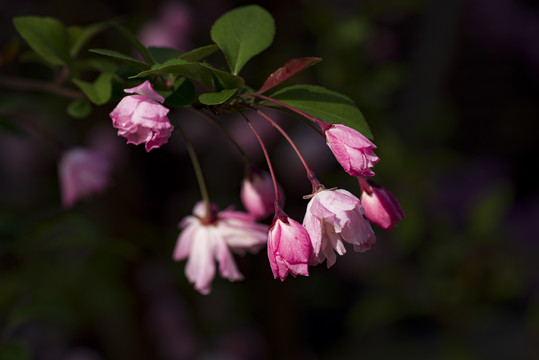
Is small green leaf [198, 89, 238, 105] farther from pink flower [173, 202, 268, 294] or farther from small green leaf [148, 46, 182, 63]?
pink flower [173, 202, 268, 294]

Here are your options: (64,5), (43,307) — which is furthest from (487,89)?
(43,307)

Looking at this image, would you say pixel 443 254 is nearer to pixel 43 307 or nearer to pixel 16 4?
pixel 43 307

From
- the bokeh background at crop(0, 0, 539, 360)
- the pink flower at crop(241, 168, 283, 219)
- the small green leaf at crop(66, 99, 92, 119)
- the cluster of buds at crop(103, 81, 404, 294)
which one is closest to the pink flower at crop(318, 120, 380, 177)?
the cluster of buds at crop(103, 81, 404, 294)

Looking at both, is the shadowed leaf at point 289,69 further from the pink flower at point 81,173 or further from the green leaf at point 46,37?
the pink flower at point 81,173

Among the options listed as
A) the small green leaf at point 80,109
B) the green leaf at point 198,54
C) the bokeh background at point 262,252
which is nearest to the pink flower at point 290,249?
the green leaf at point 198,54

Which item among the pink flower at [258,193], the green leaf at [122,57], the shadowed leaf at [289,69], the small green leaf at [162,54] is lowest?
the pink flower at [258,193]

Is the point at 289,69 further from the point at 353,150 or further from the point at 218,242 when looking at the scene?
the point at 218,242
